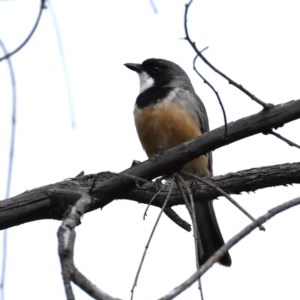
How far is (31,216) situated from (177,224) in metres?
1.16

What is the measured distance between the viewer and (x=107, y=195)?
459 centimetres

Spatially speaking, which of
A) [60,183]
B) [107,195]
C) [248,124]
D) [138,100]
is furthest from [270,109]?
[138,100]

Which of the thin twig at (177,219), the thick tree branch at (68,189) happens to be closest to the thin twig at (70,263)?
the thick tree branch at (68,189)

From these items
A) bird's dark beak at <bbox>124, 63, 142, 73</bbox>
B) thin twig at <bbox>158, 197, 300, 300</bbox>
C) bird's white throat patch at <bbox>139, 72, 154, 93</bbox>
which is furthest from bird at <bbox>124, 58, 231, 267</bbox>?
thin twig at <bbox>158, 197, 300, 300</bbox>

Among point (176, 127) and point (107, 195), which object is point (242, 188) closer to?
point (107, 195)

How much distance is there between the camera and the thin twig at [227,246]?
258 cm

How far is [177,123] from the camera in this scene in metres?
6.82

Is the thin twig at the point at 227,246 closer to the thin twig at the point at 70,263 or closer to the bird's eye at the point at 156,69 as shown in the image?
the thin twig at the point at 70,263

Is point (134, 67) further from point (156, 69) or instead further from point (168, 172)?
point (168, 172)

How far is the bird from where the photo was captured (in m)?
6.81

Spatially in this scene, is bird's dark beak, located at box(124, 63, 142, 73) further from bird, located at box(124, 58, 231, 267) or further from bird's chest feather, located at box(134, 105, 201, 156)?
bird's chest feather, located at box(134, 105, 201, 156)

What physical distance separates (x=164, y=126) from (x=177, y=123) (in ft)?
0.42

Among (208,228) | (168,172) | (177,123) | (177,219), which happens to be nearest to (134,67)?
(177,123)

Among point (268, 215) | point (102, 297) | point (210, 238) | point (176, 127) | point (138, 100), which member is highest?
point (138, 100)
